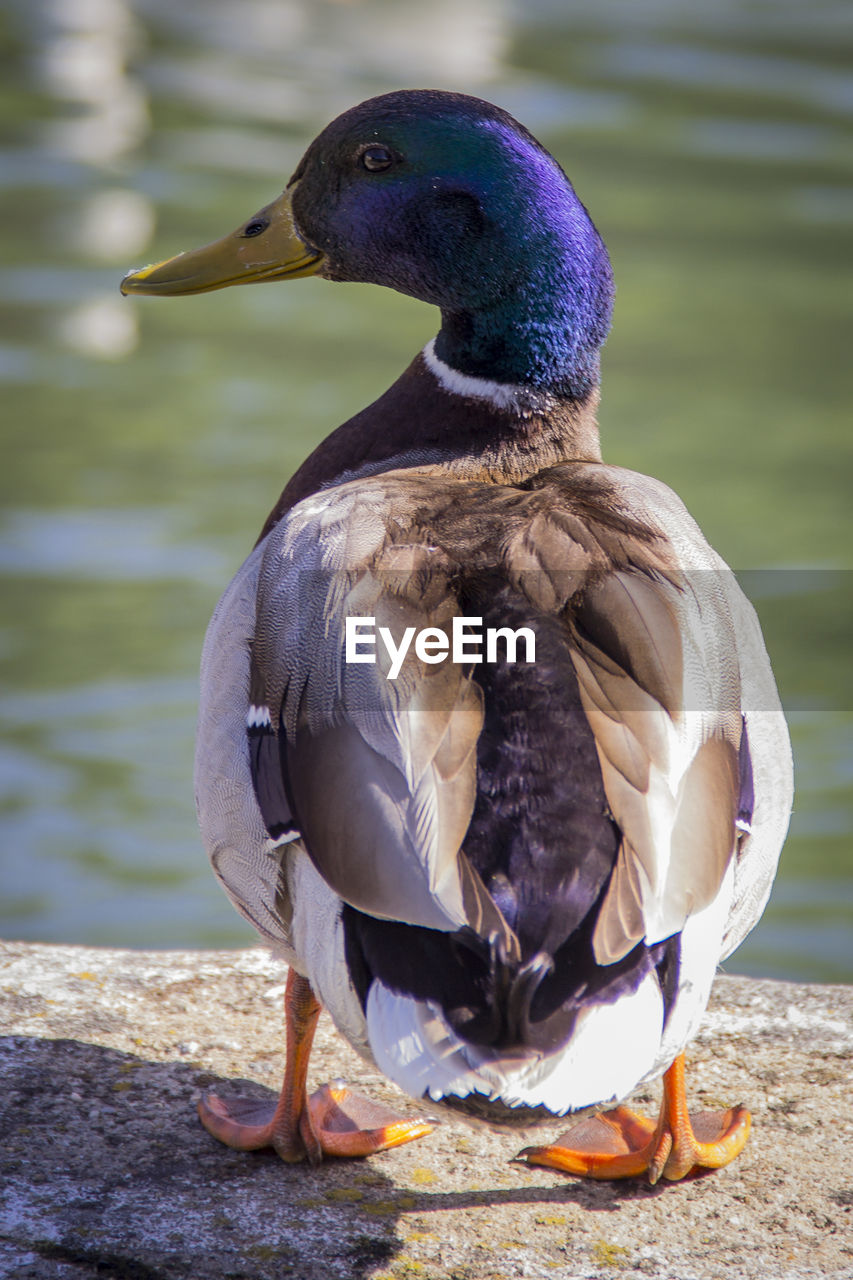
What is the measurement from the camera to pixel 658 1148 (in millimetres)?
3158

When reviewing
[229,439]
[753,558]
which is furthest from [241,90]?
[753,558]

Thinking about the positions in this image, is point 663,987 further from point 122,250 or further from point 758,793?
point 122,250

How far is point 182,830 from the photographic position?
7.41m

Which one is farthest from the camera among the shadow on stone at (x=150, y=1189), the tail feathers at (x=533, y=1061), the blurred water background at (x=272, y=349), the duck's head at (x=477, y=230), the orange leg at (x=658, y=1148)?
the blurred water background at (x=272, y=349)

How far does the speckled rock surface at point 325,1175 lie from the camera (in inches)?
113

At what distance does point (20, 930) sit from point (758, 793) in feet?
14.7

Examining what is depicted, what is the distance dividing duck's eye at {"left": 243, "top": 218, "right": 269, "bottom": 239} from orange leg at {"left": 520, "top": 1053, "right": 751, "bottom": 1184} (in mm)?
1835

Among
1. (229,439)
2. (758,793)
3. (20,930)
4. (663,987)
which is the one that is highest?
(229,439)

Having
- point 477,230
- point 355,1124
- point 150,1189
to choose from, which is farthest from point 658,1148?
point 477,230

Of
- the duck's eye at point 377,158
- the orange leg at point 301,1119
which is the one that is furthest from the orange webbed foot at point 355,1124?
the duck's eye at point 377,158

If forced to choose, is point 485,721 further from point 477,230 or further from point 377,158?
point 377,158

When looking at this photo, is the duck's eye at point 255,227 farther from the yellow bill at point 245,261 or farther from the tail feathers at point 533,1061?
the tail feathers at point 533,1061

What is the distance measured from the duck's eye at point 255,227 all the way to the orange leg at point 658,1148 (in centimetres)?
183

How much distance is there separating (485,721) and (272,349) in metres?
9.33
